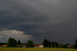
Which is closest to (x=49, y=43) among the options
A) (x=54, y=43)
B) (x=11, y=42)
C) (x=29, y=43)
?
(x=54, y=43)

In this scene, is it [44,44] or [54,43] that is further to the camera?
[44,44]

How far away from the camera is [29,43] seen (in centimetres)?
14888

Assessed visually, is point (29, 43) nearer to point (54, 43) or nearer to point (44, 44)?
point (44, 44)

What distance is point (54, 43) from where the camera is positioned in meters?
142

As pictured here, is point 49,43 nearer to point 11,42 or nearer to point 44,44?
point 44,44

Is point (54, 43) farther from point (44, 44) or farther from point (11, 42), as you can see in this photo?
point (11, 42)

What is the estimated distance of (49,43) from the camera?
480 ft

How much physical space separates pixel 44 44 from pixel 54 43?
14152mm

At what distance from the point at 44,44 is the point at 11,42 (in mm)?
34244

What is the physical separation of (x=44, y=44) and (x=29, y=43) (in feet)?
52.2

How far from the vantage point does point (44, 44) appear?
499 ft

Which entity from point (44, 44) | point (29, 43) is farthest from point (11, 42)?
point (44, 44)

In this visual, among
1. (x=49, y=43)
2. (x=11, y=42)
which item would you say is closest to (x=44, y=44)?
(x=49, y=43)
